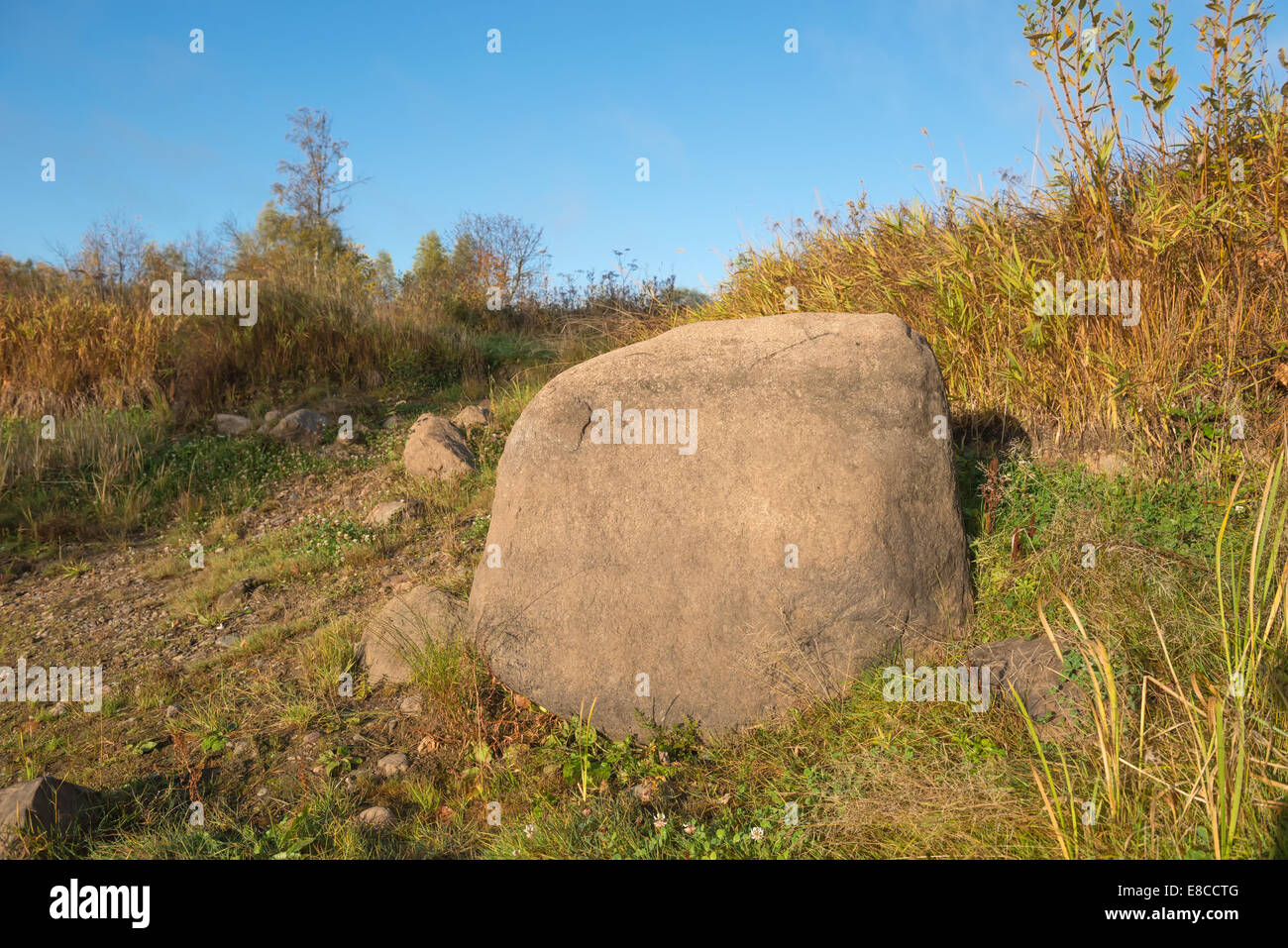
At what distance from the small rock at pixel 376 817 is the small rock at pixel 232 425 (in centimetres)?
616

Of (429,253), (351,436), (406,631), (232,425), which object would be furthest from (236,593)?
(429,253)

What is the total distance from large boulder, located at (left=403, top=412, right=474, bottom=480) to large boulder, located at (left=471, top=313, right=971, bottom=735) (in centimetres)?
281

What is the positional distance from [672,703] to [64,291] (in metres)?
11.1

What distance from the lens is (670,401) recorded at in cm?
395

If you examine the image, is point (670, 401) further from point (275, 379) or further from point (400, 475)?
point (275, 379)

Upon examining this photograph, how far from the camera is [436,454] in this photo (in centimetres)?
687

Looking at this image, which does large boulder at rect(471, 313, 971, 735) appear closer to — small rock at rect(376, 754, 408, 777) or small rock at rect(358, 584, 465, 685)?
small rock at rect(358, 584, 465, 685)

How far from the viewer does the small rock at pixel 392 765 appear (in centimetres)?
360

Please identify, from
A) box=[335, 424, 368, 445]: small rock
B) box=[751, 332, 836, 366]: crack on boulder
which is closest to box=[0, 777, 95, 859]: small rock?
box=[751, 332, 836, 366]: crack on boulder

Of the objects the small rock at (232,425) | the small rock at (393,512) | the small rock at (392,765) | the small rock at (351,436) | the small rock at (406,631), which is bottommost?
the small rock at (392,765)

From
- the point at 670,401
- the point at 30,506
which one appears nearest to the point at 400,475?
the point at 30,506

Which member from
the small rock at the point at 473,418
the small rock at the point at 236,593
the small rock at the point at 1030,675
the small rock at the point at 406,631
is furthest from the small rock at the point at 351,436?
the small rock at the point at 1030,675

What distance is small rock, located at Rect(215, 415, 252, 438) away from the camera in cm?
834

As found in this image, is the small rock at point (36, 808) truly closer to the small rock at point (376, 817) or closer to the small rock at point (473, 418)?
the small rock at point (376, 817)
